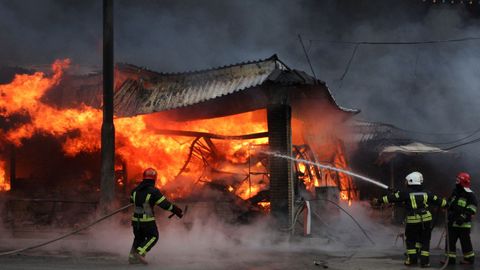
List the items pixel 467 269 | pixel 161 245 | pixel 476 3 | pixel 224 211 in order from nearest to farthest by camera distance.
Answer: pixel 467 269
pixel 161 245
pixel 224 211
pixel 476 3

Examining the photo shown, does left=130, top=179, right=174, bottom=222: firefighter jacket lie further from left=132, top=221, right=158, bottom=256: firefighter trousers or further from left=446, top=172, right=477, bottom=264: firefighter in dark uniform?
left=446, top=172, right=477, bottom=264: firefighter in dark uniform

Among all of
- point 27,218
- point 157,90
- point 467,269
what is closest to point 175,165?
point 157,90

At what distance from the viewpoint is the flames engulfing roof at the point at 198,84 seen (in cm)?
1226

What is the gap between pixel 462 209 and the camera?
28.3 feet

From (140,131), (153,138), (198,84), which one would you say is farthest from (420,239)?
(140,131)

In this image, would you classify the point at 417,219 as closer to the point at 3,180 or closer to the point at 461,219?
the point at 461,219

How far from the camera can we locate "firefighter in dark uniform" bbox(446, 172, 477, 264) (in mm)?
8539

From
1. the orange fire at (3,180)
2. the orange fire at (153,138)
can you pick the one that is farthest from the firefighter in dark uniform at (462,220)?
the orange fire at (3,180)

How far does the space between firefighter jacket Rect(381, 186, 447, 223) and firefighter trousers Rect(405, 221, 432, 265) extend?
0.09 metres

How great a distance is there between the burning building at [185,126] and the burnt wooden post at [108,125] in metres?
1.89

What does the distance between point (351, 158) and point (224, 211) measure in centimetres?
702

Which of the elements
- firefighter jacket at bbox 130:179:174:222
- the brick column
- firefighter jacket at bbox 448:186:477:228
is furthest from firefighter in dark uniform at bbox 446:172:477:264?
firefighter jacket at bbox 130:179:174:222

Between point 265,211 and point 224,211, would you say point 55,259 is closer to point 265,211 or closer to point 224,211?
point 224,211

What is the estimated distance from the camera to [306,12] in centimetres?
2458
